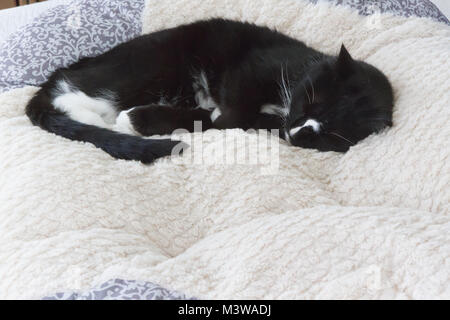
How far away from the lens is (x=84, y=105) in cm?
148

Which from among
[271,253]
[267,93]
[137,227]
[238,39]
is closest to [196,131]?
[267,93]

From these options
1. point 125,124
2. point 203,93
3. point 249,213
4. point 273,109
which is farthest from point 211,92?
point 249,213

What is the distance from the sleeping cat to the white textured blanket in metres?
0.05

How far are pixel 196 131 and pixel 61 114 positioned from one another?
1.27ft

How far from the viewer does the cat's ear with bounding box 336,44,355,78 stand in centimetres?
131

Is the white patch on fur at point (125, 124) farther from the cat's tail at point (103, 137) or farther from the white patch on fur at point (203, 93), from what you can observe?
the white patch on fur at point (203, 93)

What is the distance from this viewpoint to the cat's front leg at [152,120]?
4.64ft

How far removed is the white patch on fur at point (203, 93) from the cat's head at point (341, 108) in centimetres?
37

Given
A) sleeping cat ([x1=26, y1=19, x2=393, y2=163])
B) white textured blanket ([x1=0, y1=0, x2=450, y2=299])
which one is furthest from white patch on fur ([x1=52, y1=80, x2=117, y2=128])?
white textured blanket ([x1=0, y1=0, x2=450, y2=299])

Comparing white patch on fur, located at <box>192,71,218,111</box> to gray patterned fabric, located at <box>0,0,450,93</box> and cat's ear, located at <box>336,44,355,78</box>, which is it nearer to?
gray patterned fabric, located at <box>0,0,450,93</box>

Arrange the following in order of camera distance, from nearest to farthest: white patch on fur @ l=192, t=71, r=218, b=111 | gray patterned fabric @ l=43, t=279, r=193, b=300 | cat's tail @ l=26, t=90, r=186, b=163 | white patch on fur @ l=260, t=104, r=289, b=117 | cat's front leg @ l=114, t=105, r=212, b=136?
gray patterned fabric @ l=43, t=279, r=193, b=300 < cat's tail @ l=26, t=90, r=186, b=163 < cat's front leg @ l=114, t=105, r=212, b=136 < white patch on fur @ l=260, t=104, r=289, b=117 < white patch on fur @ l=192, t=71, r=218, b=111

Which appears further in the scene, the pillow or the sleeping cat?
the pillow

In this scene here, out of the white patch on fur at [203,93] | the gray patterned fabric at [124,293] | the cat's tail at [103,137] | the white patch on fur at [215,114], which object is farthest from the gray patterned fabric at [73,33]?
the gray patterned fabric at [124,293]

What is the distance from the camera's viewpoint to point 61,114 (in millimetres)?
1386
